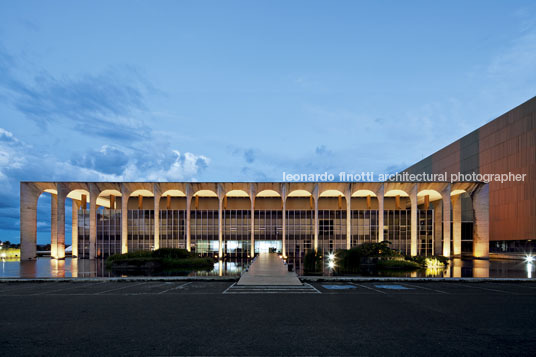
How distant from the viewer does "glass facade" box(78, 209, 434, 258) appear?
5241 centimetres

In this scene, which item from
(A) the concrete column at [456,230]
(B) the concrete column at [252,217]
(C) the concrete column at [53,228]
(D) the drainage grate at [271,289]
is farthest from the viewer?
(A) the concrete column at [456,230]

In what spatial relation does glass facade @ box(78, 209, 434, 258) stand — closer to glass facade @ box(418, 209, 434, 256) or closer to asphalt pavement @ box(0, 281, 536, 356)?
glass facade @ box(418, 209, 434, 256)

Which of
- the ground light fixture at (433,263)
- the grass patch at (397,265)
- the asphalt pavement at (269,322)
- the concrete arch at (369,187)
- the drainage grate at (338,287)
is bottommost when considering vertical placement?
the ground light fixture at (433,263)

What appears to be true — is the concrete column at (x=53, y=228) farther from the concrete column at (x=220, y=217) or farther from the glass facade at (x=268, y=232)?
the glass facade at (x=268, y=232)

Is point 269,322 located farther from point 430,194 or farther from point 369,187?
point 430,194

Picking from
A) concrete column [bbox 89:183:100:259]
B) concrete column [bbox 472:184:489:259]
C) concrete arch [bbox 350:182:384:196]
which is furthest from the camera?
concrete column [bbox 472:184:489:259]

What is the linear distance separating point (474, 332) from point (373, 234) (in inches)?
1846

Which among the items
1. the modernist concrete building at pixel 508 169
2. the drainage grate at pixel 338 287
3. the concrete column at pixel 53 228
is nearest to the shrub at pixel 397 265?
the drainage grate at pixel 338 287

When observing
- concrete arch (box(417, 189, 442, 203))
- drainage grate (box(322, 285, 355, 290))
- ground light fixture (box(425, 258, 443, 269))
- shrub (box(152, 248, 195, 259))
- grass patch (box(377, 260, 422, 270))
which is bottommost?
ground light fixture (box(425, 258, 443, 269))

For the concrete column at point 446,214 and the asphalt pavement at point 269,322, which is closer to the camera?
the asphalt pavement at point 269,322

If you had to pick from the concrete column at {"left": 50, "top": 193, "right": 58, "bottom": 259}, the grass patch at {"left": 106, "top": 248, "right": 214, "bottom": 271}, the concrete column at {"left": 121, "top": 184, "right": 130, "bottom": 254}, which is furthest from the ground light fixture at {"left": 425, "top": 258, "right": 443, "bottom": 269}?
the concrete column at {"left": 50, "top": 193, "right": 58, "bottom": 259}

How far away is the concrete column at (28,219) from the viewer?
45244mm

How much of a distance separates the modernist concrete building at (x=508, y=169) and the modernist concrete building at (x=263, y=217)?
9.25 m

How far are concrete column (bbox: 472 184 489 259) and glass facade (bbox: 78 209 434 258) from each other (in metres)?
5.96
